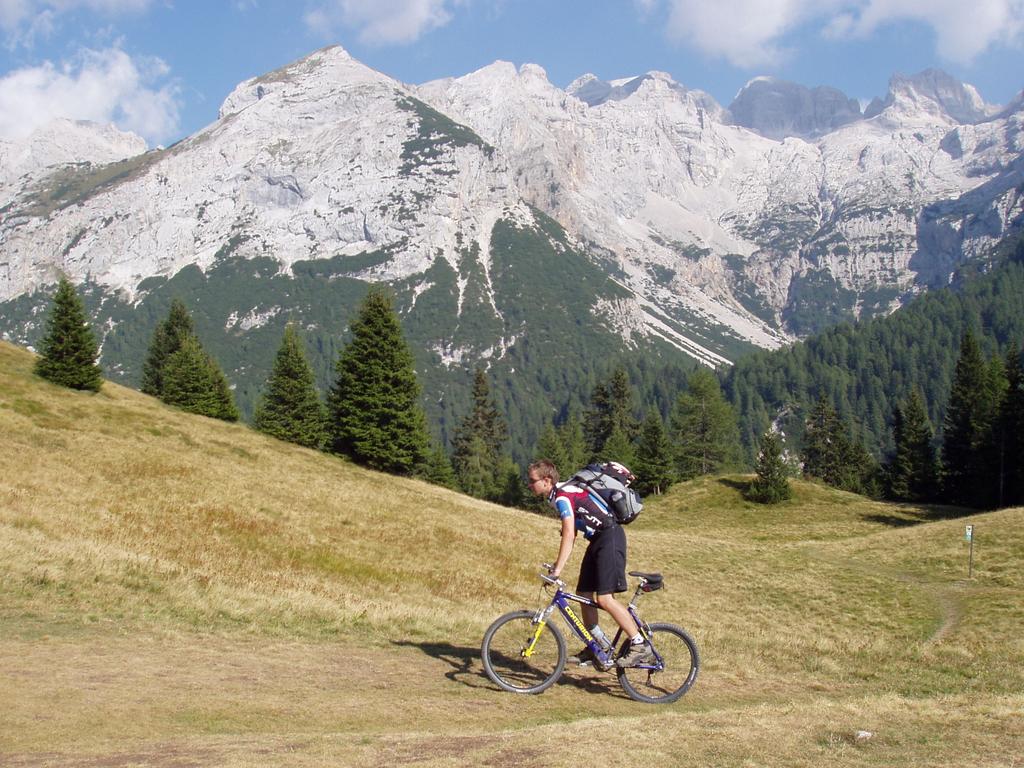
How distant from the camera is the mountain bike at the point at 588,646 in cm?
1189

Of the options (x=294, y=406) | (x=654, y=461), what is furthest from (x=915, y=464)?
(x=294, y=406)

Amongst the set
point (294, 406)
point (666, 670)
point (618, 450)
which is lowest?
point (666, 670)

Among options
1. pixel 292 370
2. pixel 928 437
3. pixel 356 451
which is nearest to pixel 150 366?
pixel 292 370

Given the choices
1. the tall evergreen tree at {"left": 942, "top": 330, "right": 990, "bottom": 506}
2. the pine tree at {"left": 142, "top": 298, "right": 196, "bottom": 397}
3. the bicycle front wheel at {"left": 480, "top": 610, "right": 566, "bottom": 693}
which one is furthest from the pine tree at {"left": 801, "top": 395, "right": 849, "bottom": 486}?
the bicycle front wheel at {"left": 480, "top": 610, "right": 566, "bottom": 693}

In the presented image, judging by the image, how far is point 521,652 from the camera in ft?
41.7

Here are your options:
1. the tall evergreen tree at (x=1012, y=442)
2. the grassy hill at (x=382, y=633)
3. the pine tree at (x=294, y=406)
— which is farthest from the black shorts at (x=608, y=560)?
the tall evergreen tree at (x=1012, y=442)

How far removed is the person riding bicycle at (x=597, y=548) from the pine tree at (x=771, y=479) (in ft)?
200

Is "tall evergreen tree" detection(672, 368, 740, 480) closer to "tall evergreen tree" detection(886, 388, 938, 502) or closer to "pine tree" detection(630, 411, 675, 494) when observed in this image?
"pine tree" detection(630, 411, 675, 494)

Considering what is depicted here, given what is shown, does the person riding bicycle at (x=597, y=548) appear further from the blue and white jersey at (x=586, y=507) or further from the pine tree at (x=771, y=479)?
the pine tree at (x=771, y=479)

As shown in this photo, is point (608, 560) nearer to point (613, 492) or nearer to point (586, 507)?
point (586, 507)

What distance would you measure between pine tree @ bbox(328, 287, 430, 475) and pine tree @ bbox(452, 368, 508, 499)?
143 feet

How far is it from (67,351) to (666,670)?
52.6 m

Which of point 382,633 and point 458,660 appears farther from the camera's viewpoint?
point 382,633

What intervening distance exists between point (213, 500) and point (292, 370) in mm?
34838
